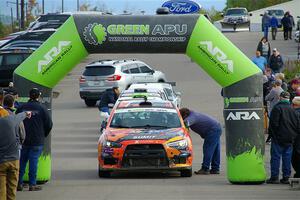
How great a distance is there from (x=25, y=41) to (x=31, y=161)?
28.7 m

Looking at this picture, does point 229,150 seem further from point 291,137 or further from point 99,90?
point 99,90

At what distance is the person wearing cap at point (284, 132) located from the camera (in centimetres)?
1736

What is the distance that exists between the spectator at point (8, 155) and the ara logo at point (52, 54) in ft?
11.8

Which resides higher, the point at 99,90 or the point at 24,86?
the point at 24,86

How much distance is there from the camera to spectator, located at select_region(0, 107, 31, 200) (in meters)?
13.9

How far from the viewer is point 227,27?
219ft

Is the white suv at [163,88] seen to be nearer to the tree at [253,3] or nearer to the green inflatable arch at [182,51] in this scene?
the green inflatable arch at [182,51]

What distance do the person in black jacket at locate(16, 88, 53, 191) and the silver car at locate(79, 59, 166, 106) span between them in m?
17.2

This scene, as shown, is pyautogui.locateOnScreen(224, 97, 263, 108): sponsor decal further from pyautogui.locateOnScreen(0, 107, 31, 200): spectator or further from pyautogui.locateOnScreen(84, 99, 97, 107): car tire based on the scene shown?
pyautogui.locateOnScreen(84, 99, 97, 107): car tire

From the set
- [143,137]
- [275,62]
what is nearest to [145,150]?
[143,137]

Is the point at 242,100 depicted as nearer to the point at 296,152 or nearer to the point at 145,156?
the point at 296,152

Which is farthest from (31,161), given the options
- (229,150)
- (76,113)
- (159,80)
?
(159,80)

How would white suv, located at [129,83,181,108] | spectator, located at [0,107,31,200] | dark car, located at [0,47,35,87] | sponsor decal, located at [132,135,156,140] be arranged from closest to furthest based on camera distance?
1. spectator, located at [0,107,31,200]
2. sponsor decal, located at [132,135,156,140]
3. white suv, located at [129,83,181,108]
4. dark car, located at [0,47,35,87]

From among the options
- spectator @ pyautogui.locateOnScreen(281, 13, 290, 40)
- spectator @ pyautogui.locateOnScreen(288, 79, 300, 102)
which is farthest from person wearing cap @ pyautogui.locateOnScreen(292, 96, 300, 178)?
spectator @ pyautogui.locateOnScreen(281, 13, 290, 40)
